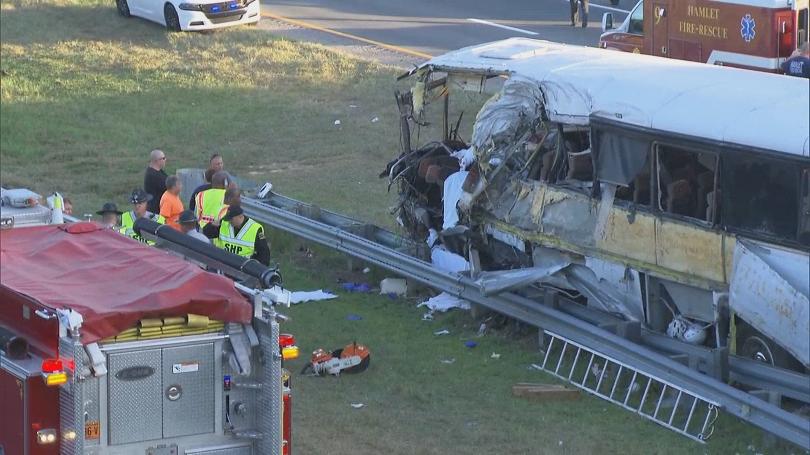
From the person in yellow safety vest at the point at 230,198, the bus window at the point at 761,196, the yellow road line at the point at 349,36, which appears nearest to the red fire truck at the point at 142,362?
the person in yellow safety vest at the point at 230,198

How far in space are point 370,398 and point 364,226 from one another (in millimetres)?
4303

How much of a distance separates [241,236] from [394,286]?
3015 millimetres

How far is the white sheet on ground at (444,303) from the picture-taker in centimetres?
1403

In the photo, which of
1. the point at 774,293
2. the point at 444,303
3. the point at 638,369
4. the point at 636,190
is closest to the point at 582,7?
the point at 444,303

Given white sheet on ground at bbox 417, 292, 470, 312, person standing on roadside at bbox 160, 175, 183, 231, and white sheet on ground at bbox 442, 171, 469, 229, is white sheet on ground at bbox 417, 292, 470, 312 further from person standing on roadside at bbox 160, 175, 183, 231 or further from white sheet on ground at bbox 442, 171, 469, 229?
person standing on roadside at bbox 160, 175, 183, 231

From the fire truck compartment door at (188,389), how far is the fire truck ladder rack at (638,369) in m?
4.07

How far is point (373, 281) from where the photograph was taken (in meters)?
15.4

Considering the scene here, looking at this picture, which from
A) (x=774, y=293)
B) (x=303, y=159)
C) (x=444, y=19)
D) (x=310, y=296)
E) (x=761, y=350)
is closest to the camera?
(x=774, y=293)

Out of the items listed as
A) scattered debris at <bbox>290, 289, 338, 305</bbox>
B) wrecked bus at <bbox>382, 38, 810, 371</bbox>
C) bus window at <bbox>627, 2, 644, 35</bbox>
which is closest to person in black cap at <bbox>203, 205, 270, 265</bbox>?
wrecked bus at <bbox>382, 38, 810, 371</bbox>

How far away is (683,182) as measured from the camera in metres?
11.7

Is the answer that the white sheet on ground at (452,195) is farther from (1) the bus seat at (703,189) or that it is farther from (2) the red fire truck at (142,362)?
(2) the red fire truck at (142,362)

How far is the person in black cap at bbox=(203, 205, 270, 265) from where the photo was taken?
39.8ft

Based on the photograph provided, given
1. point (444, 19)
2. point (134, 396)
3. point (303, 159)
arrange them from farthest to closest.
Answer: point (444, 19), point (303, 159), point (134, 396)

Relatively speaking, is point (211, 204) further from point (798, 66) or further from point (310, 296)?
point (798, 66)
